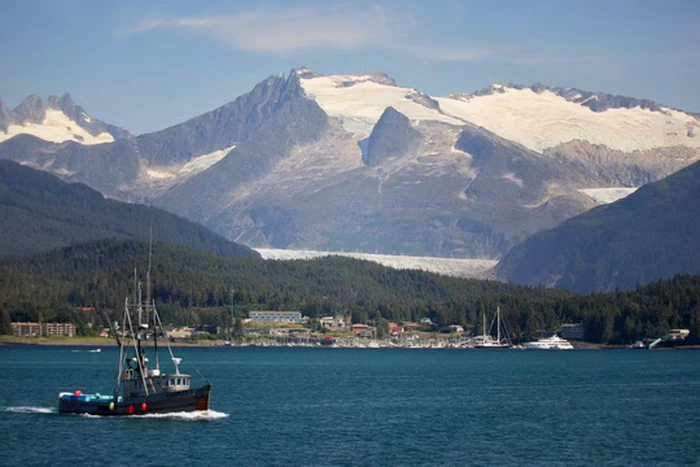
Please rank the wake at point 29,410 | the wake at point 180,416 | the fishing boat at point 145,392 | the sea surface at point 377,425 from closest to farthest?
the sea surface at point 377,425, the wake at point 180,416, the fishing boat at point 145,392, the wake at point 29,410

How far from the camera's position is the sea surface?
320ft

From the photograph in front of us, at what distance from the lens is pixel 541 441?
10525 cm

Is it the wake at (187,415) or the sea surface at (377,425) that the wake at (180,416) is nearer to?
the wake at (187,415)

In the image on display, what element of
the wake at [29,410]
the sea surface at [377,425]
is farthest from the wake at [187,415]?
the wake at [29,410]

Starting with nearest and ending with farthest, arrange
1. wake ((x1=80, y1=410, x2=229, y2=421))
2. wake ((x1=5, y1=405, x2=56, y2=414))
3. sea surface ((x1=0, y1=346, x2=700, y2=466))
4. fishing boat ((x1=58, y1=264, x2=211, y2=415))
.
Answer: sea surface ((x1=0, y1=346, x2=700, y2=466))
wake ((x1=80, y1=410, x2=229, y2=421))
fishing boat ((x1=58, y1=264, x2=211, y2=415))
wake ((x1=5, y1=405, x2=56, y2=414))

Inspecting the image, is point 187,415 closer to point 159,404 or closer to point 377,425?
point 159,404

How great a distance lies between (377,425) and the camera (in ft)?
377

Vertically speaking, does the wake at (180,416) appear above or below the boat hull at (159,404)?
below

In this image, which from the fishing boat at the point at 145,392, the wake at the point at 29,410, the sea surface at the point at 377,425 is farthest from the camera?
the wake at the point at 29,410

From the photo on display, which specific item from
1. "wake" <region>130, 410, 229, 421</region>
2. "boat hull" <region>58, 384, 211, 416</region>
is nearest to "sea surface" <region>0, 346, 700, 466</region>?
"wake" <region>130, 410, 229, 421</region>

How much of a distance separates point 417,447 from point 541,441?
9033mm

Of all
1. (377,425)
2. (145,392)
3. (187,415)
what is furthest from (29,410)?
(377,425)

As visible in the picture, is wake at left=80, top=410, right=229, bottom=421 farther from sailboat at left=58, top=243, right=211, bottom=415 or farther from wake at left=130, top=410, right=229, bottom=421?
sailboat at left=58, top=243, right=211, bottom=415

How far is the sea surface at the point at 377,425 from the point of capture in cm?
9769
